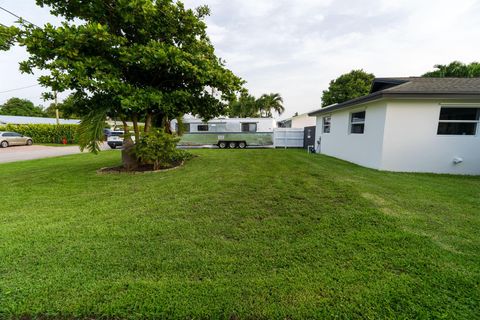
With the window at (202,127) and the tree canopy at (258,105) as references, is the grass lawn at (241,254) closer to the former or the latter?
the window at (202,127)

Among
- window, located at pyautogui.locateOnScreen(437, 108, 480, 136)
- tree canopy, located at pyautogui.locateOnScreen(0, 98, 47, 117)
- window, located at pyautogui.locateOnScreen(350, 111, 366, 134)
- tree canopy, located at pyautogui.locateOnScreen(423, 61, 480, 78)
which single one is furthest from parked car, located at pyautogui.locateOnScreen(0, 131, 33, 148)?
tree canopy, located at pyautogui.locateOnScreen(0, 98, 47, 117)

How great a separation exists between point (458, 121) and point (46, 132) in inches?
1248

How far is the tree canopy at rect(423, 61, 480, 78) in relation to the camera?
1501 centimetres

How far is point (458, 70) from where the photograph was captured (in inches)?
633

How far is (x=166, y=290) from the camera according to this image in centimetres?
190

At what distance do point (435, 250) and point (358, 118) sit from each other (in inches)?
291

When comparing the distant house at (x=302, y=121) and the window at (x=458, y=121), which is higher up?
the distant house at (x=302, y=121)

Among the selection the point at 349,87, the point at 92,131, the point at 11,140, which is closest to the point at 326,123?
the point at 92,131

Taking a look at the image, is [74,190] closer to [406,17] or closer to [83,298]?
[83,298]

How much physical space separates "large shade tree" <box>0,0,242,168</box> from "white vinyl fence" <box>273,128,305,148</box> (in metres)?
9.70

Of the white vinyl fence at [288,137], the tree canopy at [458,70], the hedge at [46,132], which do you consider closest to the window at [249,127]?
the white vinyl fence at [288,137]

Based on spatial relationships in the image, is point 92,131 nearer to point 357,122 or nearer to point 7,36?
point 7,36

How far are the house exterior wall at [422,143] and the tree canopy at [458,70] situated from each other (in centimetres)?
1352

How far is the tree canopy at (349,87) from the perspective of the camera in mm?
24297
